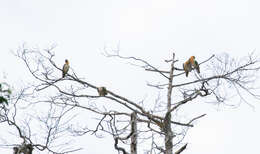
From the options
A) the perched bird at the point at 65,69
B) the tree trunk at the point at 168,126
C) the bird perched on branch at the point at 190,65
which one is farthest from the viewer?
the bird perched on branch at the point at 190,65

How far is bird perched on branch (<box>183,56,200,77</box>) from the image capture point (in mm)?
11452

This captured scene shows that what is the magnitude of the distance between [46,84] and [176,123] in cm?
344

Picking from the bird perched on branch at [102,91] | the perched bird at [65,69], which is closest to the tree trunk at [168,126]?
the bird perched on branch at [102,91]

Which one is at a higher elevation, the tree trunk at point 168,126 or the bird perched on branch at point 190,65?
the bird perched on branch at point 190,65

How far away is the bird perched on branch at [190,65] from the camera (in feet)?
37.6

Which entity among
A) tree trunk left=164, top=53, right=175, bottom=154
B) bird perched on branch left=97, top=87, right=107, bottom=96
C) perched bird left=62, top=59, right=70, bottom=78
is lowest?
tree trunk left=164, top=53, right=175, bottom=154

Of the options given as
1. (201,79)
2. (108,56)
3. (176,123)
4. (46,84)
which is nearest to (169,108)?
(176,123)

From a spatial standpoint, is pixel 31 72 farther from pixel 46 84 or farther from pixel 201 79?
pixel 201 79

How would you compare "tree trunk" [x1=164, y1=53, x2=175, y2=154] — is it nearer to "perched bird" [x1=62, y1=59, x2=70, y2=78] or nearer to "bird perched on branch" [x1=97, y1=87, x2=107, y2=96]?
"bird perched on branch" [x1=97, y1=87, x2=107, y2=96]

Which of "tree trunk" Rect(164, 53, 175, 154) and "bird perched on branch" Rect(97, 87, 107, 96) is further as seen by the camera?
"bird perched on branch" Rect(97, 87, 107, 96)

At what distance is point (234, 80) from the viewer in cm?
1075

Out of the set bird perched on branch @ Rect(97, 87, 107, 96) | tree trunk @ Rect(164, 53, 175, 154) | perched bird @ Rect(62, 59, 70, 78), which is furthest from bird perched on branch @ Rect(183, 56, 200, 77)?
perched bird @ Rect(62, 59, 70, 78)

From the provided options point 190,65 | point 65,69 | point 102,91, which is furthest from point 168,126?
point 65,69

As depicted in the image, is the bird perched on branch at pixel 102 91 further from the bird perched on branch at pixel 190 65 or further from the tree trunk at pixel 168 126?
the bird perched on branch at pixel 190 65
